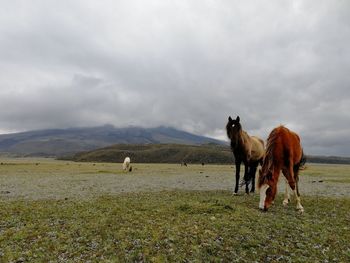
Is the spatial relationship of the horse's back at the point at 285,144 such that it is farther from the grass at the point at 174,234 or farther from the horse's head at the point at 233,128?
the horse's head at the point at 233,128

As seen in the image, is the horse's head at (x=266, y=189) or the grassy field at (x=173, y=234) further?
the horse's head at (x=266, y=189)

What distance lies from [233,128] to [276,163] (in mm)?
6437

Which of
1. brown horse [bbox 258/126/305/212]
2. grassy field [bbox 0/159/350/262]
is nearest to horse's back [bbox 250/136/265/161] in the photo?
brown horse [bbox 258/126/305/212]

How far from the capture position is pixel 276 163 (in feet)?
55.2

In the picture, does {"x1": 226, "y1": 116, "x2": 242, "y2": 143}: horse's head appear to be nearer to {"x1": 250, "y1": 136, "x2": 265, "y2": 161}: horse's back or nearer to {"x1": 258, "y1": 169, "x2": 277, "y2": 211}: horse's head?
{"x1": 250, "y1": 136, "x2": 265, "y2": 161}: horse's back

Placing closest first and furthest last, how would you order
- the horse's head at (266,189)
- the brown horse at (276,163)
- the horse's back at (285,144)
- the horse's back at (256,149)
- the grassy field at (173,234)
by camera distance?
the grassy field at (173,234)
the horse's head at (266,189)
the brown horse at (276,163)
the horse's back at (285,144)
the horse's back at (256,149)

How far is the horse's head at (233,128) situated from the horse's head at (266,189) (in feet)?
22.1

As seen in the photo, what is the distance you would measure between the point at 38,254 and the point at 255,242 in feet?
27.8

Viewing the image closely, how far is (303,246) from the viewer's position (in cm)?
1214

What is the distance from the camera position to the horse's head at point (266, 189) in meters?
15.7

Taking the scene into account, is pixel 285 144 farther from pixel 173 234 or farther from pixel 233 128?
pixel 173 234

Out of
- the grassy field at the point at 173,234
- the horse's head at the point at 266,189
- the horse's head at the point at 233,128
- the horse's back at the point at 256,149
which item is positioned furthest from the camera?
the horse's back at the point at 256,149

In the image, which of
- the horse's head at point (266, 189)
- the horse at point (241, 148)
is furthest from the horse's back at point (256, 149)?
the horse's head at point (266, 189)

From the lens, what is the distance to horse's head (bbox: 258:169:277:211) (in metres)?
15.7
